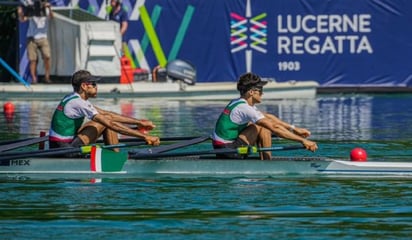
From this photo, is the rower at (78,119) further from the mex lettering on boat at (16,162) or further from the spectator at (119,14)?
the spectator at (119,14)

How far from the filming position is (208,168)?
1783 centimetres

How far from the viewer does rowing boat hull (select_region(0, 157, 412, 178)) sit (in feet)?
58.3

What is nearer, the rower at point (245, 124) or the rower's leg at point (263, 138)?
Answer: the rower at point (245, 124)

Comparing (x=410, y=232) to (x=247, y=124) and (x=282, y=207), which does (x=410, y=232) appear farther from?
(x=247, y=124)

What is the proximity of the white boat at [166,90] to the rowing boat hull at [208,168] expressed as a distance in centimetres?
1560

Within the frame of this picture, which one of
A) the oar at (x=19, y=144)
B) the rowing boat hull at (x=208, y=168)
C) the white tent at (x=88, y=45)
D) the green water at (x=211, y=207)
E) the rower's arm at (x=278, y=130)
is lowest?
the green water at (x=211, y=207)

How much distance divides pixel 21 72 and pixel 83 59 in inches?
101

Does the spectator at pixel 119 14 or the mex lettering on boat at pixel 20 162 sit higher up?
the spectator at pixel 119 14

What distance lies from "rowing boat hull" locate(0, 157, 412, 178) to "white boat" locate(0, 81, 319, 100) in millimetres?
15600

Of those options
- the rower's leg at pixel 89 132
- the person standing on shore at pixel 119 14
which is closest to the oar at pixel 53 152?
the rower's leg at pixel 89 132

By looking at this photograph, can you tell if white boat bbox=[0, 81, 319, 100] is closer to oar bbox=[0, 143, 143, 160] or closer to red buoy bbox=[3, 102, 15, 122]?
red buoy bbox=[3, 102, 15, 122]

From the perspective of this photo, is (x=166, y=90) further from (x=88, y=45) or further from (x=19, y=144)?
(x=19, y=144)

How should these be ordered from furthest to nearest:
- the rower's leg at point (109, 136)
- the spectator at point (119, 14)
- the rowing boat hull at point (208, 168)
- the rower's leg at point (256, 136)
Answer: the spectator at point (119, 14) → the rower's leg at point (109, 136) → the rower's leg at point (256, 136) → the rowing boat hull at point (208, 168)

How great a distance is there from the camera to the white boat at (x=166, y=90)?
33562 mm
